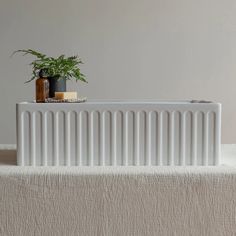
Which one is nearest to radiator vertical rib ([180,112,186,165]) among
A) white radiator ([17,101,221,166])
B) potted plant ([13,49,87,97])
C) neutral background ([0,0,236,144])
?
white radiator ([17,101,221,166])

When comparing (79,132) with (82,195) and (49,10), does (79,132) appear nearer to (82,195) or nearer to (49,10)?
(82,195)

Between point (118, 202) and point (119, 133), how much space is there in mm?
136

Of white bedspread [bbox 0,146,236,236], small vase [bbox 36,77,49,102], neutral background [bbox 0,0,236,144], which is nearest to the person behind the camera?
white bedspread [bbox 0,146,236,236]

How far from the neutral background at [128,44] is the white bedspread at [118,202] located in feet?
6.28

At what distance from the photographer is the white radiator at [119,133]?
95cm

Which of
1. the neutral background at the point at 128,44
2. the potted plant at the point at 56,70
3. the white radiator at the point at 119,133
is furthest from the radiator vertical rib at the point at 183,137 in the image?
the neutral background at the point at 128,44

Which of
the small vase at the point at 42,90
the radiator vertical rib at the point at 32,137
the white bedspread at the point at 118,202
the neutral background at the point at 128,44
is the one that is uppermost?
the neutral background at the point at 128,44

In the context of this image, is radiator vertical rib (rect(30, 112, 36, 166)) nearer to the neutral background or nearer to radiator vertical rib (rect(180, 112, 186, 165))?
radiator vertical rib (rect(180, 112, 186, 165))

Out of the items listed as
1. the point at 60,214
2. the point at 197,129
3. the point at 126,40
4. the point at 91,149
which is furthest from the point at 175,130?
the point at 126,40

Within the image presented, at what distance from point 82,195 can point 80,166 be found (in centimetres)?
8

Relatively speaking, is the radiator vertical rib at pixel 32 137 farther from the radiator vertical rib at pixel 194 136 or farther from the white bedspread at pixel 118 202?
the radiator vertical rib at pixel 194 136

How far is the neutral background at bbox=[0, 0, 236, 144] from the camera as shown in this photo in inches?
108

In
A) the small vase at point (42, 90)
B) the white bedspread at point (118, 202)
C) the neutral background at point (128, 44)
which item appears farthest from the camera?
the neutral background at point (128, 44)

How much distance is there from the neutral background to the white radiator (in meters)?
1.84
